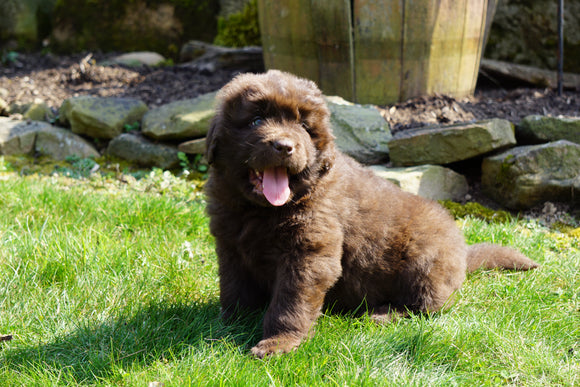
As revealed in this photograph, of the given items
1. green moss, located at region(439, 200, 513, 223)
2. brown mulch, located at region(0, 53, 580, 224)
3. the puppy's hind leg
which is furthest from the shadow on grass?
brown mulch, located at region(0, 53, 580, 224)

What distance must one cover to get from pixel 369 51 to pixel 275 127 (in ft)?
10.5

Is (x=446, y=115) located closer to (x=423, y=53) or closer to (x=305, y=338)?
(x=423, y=53)

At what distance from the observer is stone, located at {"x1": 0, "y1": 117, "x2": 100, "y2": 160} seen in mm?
5879

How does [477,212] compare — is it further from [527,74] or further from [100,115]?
[100,115]

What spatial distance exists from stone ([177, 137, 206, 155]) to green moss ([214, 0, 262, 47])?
3076mm

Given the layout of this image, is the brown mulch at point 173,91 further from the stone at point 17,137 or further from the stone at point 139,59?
the stone at point 17,137

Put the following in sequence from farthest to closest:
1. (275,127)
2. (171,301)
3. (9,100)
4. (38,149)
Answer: (9,100), (38,149), (171,301), (275,127)

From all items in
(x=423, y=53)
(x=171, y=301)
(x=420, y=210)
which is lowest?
(x=171, y=301)

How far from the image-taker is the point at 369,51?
552 centimetres

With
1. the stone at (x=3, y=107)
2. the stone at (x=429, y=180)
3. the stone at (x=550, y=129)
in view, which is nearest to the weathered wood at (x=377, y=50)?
the stone at (x=429, y=180)

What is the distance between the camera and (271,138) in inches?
101

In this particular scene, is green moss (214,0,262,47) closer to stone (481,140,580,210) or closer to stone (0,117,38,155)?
stone (0,117,38,155)

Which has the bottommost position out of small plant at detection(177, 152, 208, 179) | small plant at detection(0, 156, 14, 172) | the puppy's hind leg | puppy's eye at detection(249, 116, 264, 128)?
small plant at detection(177, 152, 208, 179)

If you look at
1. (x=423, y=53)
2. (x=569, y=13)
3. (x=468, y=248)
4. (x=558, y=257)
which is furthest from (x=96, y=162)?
(x=569, y=13)
